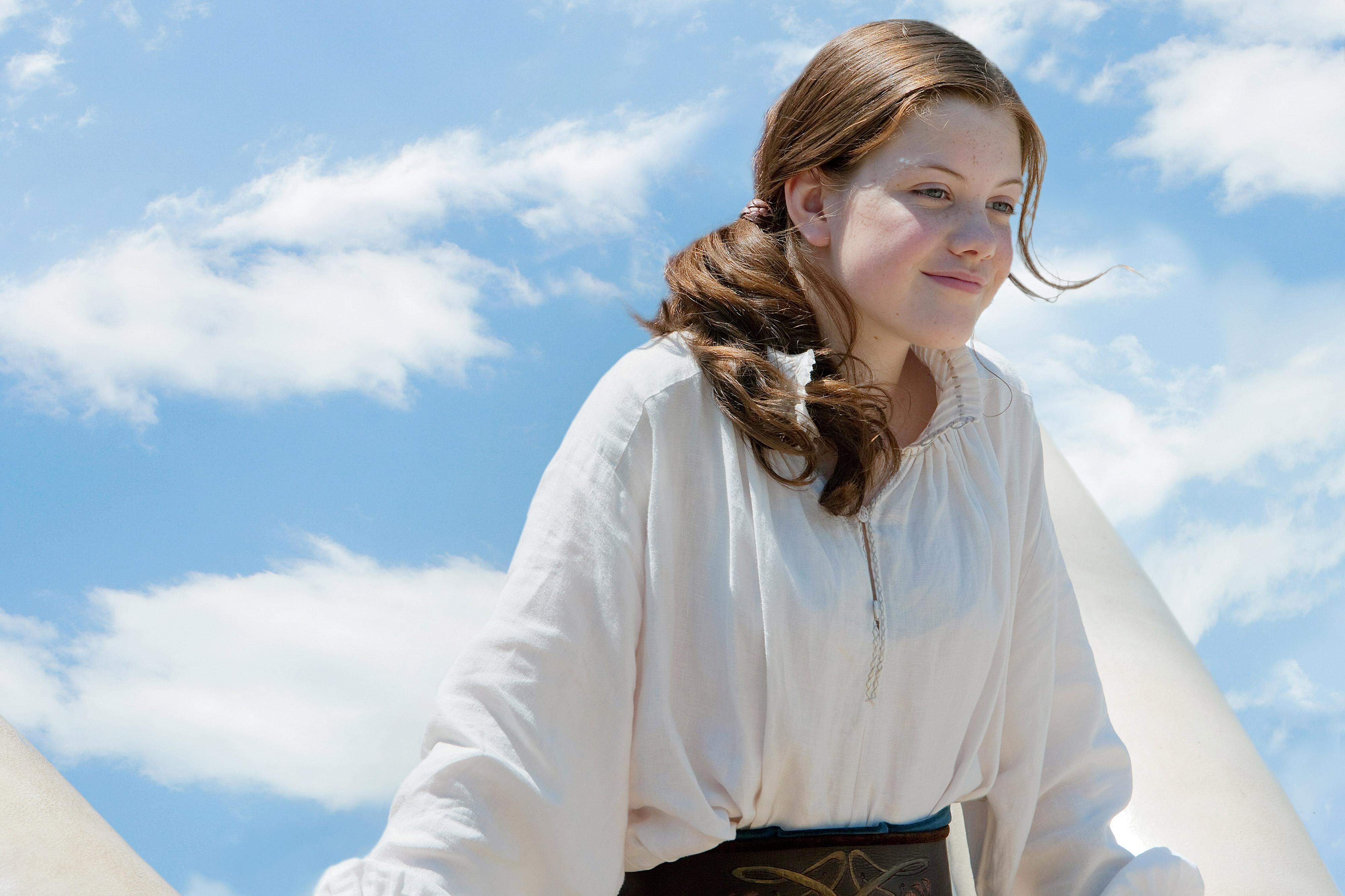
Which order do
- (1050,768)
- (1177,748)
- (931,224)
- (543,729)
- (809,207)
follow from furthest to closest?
(1177,748) → (1050,768) → (809,207) → (931,224) → (543,729)

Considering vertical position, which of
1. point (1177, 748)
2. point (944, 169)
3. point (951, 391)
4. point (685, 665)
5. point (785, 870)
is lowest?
point (785, 870)

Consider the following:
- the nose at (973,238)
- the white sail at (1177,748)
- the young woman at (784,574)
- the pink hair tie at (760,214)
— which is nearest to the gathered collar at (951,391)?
the young woman at (784,574)

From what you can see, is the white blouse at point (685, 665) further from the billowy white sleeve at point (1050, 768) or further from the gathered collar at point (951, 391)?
the billowy white sleeve at point (1050, 768)

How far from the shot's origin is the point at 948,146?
4.28 feet

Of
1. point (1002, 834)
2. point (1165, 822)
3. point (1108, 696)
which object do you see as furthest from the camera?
point (1108, 696)

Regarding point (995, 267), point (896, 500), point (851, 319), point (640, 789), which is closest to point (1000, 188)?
point (995, 267)

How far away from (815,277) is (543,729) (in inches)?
23.4

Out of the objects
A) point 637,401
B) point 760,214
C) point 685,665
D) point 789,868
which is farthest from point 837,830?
point 760,214

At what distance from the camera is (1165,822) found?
202 cm

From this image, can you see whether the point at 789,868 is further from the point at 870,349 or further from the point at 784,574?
the point at 870,349

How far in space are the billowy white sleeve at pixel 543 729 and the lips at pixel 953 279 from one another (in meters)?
0.42

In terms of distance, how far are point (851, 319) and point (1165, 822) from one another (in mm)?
1210

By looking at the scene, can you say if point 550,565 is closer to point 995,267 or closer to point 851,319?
point 851,319

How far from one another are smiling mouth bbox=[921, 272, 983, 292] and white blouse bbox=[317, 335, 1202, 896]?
18 centimetres
